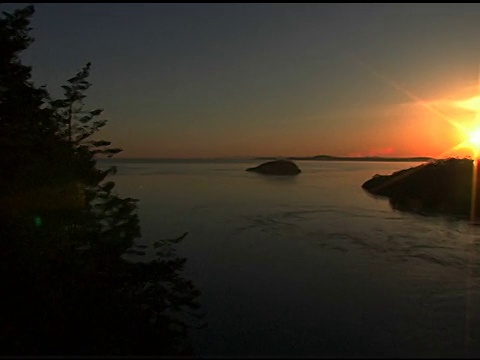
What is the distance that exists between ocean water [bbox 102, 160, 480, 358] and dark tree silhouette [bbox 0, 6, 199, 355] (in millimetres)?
2478

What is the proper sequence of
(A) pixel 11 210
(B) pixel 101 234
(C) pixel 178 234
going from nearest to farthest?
(A) pixel 11 210 → (B) pixel 101 234 → (C) pixel 178 234

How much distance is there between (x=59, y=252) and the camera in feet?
35.0

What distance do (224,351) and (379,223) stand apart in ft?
85.6

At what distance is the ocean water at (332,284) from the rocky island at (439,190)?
7409mm

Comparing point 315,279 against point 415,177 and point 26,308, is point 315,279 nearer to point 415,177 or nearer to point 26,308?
point 26,308

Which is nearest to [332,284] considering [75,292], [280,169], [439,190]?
[75,292]

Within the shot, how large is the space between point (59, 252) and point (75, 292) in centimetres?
136

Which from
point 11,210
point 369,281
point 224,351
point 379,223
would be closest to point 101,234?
point 11,210

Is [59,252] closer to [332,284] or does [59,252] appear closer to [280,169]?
[332,284]

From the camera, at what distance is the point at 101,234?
44.9 ft

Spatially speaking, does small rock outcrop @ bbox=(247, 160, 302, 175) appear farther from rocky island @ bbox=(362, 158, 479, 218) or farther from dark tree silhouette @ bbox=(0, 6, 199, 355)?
dark tree silhouette @ bbox=(0, 6, 199, 355)

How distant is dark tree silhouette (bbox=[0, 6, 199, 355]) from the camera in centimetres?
865

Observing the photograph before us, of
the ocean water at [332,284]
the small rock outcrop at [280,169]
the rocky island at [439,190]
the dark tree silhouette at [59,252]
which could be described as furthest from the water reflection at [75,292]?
the small rock outcrop at [280,169]

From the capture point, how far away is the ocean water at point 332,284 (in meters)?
12.1
